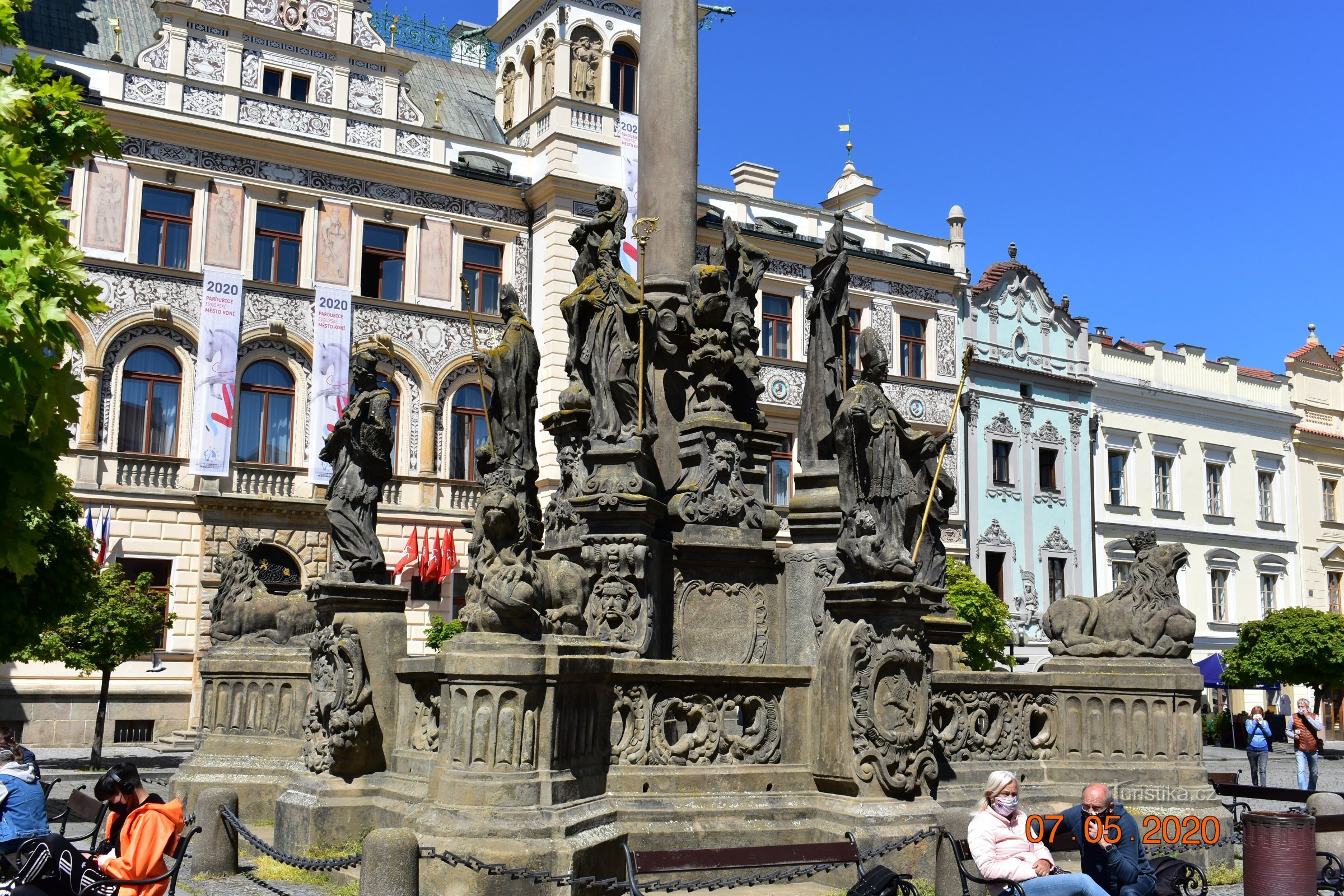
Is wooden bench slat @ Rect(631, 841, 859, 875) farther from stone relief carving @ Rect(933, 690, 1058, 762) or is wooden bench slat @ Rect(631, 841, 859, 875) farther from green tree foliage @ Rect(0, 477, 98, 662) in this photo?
green tree foliage @ Rect(0, 477, 98, 662)

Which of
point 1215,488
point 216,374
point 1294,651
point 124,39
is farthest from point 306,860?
point 1215,488

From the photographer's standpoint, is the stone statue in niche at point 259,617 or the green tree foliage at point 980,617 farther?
the green tree foliage at point 980,617

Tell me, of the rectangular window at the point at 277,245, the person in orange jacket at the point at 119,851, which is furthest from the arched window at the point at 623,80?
the person in orange jacket at the point at 119,851

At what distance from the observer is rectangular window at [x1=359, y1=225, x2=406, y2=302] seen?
101 feet

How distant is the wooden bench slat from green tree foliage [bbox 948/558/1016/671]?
76.1 ft

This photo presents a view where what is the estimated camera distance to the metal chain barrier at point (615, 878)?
704 centimetres

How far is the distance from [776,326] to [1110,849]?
2924 centimetres

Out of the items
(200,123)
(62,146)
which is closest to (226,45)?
(200,123)

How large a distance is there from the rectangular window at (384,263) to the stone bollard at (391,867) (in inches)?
977

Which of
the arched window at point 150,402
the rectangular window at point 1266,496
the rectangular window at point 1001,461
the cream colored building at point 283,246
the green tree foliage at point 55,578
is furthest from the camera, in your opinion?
the rectangular window at point 1266,496

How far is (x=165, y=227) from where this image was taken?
28.7 metres

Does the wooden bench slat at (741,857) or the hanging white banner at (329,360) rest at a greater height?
A: the hanging white banner at (329,360)

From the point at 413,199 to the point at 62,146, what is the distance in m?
22.8

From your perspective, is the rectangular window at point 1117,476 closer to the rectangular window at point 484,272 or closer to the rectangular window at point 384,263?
the rectangular window at point 484,272
